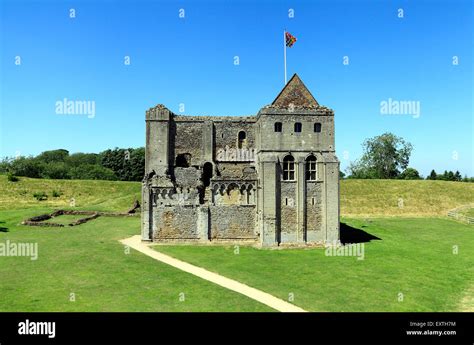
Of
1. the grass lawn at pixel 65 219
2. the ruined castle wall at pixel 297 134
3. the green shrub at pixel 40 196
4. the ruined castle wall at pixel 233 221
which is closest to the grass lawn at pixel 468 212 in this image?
the ruined castle wall at pixel 297 134

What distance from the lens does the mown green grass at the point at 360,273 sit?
66.7 ft

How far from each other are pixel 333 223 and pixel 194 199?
13671mm

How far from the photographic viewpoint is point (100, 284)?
22031 millimetres

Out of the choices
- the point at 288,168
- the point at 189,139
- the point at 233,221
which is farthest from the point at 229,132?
the point at 233,221

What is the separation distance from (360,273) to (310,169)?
12.6 meters

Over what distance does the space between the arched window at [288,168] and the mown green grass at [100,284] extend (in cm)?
1497

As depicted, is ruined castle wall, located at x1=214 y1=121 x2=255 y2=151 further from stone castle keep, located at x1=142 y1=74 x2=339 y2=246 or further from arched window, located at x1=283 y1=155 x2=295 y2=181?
arched window, located at x1=283 y1=155 x2=295 y2=181

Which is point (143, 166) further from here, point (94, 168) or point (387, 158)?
point (387, 158)

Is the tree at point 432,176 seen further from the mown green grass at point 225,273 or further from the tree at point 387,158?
the mown green grass at point 225,273

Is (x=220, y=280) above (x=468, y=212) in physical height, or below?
below

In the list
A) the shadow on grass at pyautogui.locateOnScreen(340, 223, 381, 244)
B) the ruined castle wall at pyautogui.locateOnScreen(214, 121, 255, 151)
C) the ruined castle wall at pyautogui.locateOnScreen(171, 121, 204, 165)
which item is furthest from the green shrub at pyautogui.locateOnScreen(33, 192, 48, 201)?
the shadow on grass at pyautogui.locateOnScreen(340, 223, 381, 244)
